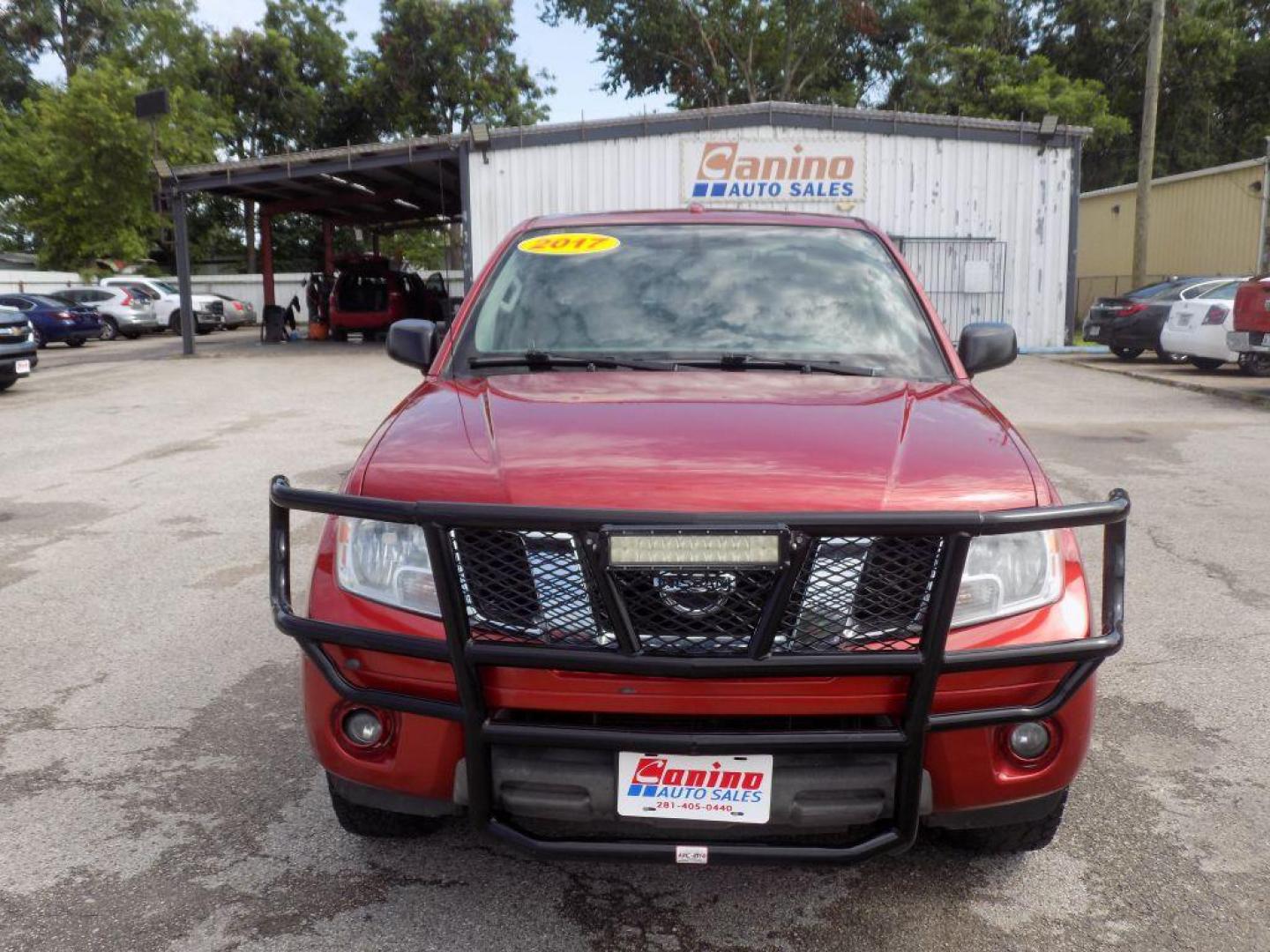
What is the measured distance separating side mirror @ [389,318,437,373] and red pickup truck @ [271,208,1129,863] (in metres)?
1.17

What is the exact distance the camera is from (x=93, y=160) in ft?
121

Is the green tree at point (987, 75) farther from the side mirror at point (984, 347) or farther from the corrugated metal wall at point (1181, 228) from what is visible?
the side mirror at point (984, 347)

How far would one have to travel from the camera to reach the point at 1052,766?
7.76 ft

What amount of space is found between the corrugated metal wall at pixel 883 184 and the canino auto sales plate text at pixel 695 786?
65.5ft

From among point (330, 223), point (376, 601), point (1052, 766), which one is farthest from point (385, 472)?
point (330, 223)

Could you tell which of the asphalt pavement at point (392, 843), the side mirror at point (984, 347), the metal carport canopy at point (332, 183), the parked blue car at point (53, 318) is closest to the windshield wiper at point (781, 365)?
the side mirror at point (984, 347)

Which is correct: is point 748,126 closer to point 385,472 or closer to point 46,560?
point 46,560

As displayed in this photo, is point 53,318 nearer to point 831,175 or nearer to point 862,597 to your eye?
point 831,175

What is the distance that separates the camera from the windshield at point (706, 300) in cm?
347

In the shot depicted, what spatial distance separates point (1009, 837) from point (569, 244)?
7.93ft

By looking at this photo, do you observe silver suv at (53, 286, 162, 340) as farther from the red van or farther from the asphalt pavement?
the asphalt pavement

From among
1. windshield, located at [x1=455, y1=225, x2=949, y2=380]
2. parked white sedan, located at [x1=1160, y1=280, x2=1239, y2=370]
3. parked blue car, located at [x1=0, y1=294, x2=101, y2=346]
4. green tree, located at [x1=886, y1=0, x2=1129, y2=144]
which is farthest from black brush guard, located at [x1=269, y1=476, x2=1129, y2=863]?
green tree, located at [x1=886, y1=0, x2=1129, y2=144]

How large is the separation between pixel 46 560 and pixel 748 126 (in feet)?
58.1

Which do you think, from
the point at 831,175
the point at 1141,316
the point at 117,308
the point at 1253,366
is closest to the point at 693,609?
the point at 1253,366
